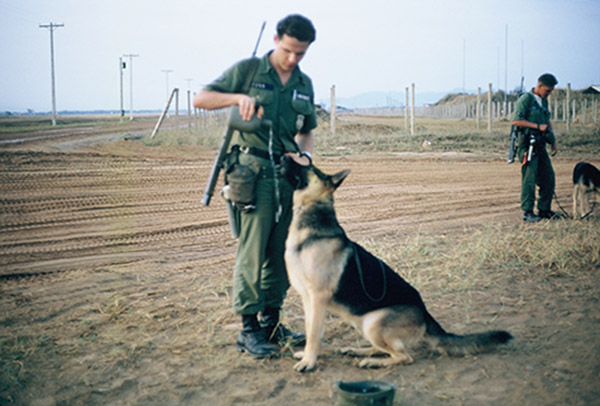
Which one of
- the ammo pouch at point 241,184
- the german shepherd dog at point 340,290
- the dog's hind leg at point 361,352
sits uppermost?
the ammo pouch at point 241,184

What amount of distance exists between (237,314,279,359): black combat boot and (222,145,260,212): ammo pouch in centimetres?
90

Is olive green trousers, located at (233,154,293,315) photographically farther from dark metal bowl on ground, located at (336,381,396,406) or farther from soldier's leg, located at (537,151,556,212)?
soldier's leg, located at (537,151,556,212)

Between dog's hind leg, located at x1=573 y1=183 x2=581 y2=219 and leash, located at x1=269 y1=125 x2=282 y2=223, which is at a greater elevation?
leash, located at x1=269 y1=125 x2=282 y2=223

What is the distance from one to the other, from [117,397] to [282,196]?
5.69ft

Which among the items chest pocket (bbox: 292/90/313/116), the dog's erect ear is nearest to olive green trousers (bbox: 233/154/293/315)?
the dog's erect ear

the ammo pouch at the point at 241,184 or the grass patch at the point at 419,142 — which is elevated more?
the grass patch at the point at 419,142

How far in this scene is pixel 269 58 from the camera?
12.5 feet

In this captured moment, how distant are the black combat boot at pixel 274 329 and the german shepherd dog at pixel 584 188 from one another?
21.3ft

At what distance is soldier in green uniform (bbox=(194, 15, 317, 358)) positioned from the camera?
3.62 m

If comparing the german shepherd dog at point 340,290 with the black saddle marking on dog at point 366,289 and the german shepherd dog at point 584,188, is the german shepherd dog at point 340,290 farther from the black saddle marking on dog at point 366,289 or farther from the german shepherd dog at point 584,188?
the german shepherd dog at point 584,188

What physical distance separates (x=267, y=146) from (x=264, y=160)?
102mm

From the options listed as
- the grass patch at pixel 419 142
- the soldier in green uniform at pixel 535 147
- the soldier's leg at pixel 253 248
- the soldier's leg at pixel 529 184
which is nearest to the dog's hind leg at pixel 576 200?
the soldier in green uniform at pixel 535 147

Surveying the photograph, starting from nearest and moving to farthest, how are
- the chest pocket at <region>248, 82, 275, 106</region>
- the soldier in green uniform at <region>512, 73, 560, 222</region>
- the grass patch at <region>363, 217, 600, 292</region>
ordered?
the chest pocket at <region>248, 82, 275, 106</region>
the grass patch at <region>363, 217, 600, 292</region>
the soldier in green uniform at <region>512, 73, 560, 222</region>

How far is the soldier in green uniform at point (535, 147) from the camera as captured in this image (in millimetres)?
8695
